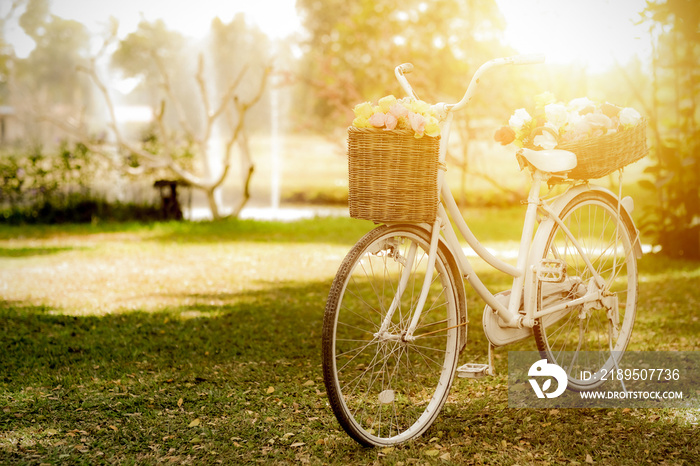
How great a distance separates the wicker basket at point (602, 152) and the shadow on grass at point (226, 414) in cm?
112

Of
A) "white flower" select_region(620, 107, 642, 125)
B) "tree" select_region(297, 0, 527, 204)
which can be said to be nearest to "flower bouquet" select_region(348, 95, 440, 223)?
"white flower" select_region(620, 107, 642, 125)

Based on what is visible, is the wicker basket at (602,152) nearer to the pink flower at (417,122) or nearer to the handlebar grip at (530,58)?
the handlebar grip at (530,58)

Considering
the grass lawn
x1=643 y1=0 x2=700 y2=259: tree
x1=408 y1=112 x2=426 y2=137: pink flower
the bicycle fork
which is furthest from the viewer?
A: x1=643 y1=0 x2=700 y2=259: tree

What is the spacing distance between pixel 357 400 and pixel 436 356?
0.90 m

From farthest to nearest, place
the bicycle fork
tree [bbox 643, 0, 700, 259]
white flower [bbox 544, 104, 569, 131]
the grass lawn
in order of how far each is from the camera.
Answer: tree [bbox 643, 0, 700, 259] < white flower [bbox 544, 104, 569, 131] < the grass lawn < the bicycle fork

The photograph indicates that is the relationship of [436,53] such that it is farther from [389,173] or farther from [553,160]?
[389,173]

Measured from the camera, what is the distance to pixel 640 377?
383cm

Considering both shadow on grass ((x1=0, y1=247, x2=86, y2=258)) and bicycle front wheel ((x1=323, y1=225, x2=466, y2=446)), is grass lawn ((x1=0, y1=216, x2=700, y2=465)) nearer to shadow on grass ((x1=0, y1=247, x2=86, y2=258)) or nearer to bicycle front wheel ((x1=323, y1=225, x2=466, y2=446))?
bicycle front wheel ((x1=323, y1=225, x2=466, y2=446))

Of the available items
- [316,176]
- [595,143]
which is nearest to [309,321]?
[595,143]

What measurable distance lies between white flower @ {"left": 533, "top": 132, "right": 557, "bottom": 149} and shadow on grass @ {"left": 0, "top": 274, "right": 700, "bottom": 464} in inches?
48.1

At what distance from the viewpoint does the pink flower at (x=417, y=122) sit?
106 inches

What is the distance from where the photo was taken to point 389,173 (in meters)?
2.73

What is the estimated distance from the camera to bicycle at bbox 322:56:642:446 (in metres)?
2.88

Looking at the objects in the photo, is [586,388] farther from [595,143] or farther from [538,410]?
[595,143]
